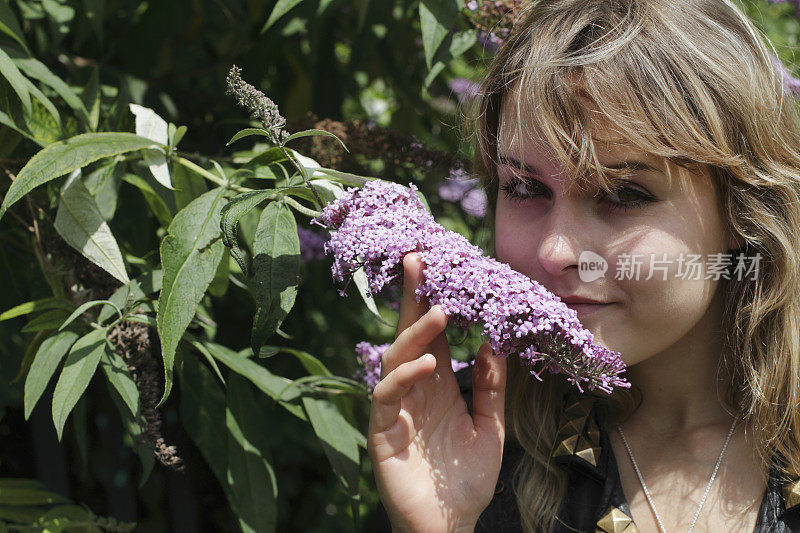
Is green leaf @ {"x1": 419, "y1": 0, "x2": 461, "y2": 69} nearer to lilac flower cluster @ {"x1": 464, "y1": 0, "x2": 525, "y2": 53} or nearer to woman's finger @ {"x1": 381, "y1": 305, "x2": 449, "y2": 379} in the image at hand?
lilac flower cluster @ {"x1": 464, "y1": 0, "x2": 525, "y2": 53}

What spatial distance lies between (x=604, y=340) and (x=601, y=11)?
1.80 ft

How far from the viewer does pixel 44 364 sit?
1094 mm

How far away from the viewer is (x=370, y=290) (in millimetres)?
1035

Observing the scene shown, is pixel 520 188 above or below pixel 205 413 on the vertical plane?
above

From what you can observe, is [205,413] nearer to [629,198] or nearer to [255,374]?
[255,374]

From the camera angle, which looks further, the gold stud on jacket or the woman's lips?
the gold stud on jacket

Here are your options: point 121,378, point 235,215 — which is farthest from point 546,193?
point 121,378

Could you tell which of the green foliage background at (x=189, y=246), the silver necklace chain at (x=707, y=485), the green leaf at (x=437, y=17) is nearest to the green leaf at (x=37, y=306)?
the green foliage background at (x=189, y=246)

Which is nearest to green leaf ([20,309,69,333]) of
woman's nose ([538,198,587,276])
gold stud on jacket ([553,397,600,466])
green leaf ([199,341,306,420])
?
green leaf ([199,341,306,420])

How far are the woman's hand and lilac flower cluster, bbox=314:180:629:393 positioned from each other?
48mm

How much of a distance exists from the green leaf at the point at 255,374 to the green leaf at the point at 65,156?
363 millimetres

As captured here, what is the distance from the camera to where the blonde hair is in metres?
1.07

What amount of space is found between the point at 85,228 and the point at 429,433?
67 cm

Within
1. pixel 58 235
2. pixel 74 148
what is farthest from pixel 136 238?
pixel 74 148
